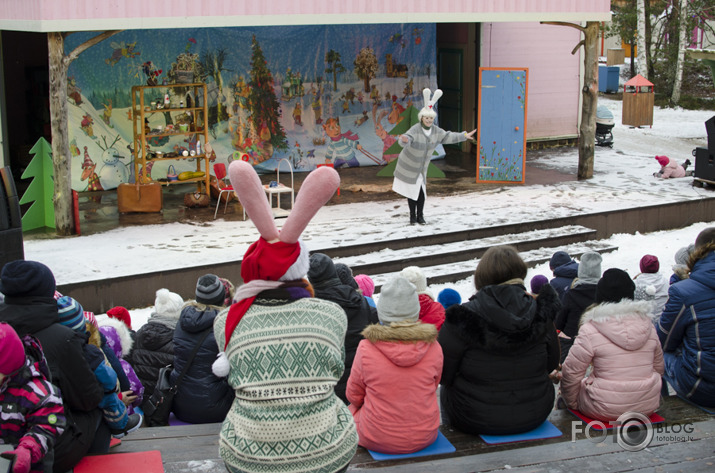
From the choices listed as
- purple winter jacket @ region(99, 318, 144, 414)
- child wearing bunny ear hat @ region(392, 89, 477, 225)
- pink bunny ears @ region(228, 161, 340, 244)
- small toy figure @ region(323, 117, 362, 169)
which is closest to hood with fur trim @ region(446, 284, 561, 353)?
pink bunny ears @ region(228, 161, 340, 244)

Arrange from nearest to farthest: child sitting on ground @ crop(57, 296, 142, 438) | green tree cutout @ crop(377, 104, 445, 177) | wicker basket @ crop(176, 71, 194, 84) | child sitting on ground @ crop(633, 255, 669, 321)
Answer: child sitting on ground @ crop(57, 296, 142, 438)
child sitting on ground @ crop(633, 255, 669, 321)
wicker basket @ crop(176, 71, 194, 84)
green tree cutout @ crop(377, 104, 445, 177)

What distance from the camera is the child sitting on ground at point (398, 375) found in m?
3.88

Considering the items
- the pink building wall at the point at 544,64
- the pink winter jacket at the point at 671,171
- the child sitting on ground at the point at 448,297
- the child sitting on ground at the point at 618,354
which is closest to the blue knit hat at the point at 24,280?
the child sitting on ground at the point at 618,354

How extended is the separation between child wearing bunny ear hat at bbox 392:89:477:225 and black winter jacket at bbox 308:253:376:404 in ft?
17.4

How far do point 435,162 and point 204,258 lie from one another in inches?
256

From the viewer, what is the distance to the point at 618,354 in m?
4.29

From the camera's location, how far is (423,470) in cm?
379

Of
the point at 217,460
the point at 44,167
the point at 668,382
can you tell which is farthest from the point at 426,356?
the point at 44,167

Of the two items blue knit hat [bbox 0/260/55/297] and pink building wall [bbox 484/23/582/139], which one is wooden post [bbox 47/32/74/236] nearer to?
blue knit hat [bbox 0/260/55/297]

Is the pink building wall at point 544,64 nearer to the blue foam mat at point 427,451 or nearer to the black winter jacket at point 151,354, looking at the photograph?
the black winter jacket at point 151,354

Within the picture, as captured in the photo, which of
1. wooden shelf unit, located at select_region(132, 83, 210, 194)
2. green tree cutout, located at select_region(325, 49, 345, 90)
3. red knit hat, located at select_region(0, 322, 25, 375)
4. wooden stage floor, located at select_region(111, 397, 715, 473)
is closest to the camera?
red knit hat, located at select_region(0, 322, 25, 375)

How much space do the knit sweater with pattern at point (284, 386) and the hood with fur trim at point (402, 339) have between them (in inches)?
42.1

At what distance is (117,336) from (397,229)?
18.6 ft

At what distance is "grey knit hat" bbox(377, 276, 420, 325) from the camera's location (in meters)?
3.83
